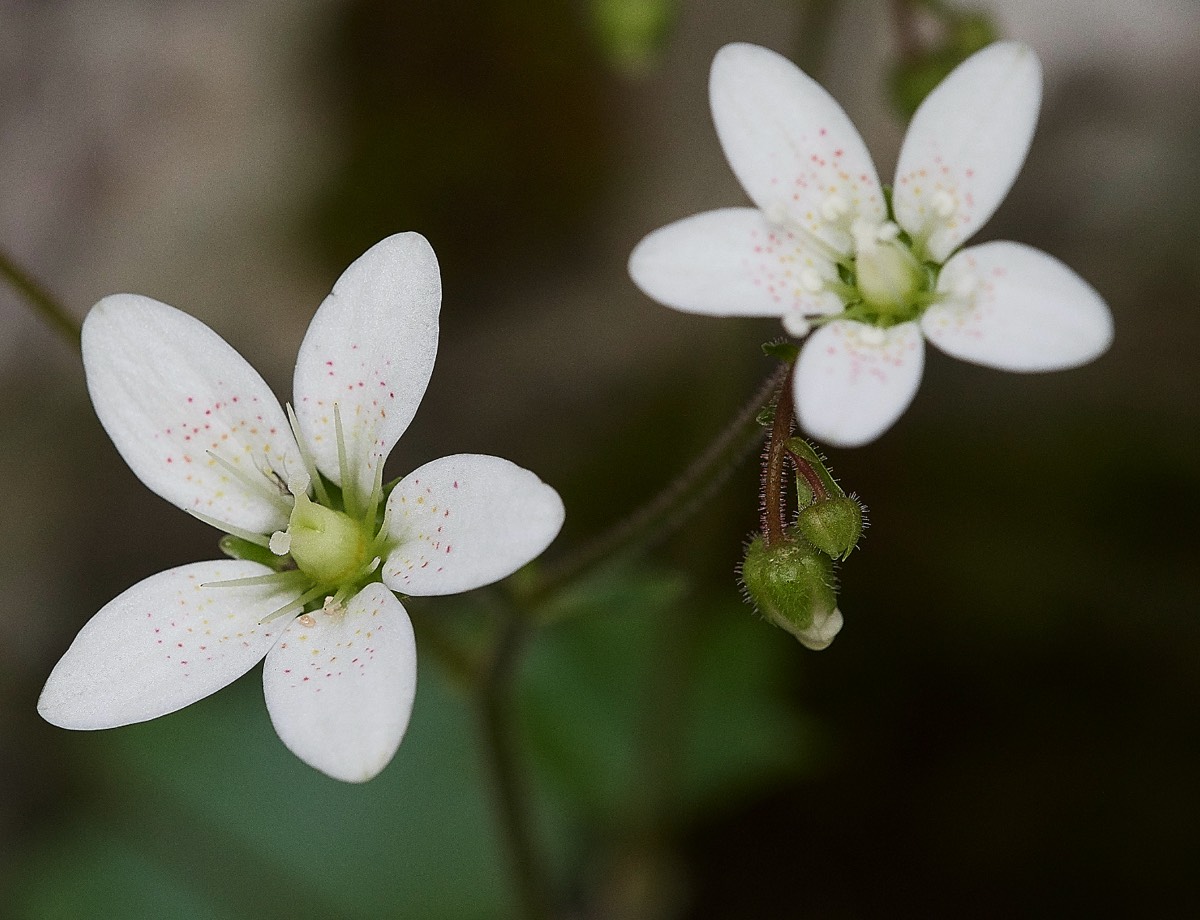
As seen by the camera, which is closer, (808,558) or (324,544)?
(808,558)

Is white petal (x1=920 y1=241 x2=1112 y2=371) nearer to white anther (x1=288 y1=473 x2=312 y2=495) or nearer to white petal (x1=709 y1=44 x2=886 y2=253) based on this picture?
white petal (x1=709 y1=44 x2=886 y2=253)

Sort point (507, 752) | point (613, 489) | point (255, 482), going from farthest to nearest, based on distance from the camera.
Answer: point (613, 489) → point (507, 752) → point (255, 482)

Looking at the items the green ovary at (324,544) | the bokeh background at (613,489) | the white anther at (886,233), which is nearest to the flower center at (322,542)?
the green ovary at (324,544)

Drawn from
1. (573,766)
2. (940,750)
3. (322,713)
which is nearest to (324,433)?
(322,713)

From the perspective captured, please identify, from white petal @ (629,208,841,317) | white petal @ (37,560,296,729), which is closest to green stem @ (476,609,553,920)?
white petal @ (37,560,296,729)

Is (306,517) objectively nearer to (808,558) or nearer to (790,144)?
(808,558)

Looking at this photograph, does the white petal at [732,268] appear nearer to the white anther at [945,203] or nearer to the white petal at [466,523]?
the white anther at [945,203]

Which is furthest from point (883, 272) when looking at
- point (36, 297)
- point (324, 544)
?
point (36, 297)

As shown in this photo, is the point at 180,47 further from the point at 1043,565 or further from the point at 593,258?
the point at 1043,565
